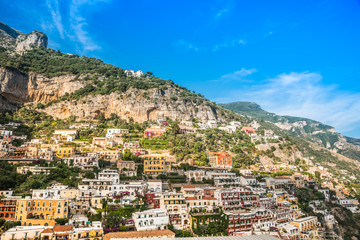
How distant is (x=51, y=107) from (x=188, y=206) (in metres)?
70.0

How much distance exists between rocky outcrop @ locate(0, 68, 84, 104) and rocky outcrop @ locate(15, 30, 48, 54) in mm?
38891

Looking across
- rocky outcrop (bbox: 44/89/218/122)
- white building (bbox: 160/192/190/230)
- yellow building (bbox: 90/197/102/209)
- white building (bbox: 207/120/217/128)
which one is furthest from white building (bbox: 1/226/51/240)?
white building (bbox: 207/120/217/128)

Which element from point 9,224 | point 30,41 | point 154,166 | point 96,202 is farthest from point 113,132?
point 30,41

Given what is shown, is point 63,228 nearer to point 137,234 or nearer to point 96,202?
point 96,202

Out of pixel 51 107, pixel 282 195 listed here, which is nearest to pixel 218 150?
pixel 282 195

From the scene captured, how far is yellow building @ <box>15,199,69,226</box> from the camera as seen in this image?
3662 centimetres

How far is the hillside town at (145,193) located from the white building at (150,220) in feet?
0.43

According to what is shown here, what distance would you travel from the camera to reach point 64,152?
60.2m

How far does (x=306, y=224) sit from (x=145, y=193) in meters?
29.9

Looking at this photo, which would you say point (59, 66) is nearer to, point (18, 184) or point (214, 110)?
point (214, 110)

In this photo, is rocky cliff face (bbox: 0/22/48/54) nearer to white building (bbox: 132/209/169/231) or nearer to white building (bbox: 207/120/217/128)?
white building (bbox: 207/120/217/128)

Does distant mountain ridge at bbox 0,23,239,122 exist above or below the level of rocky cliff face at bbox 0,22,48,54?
below

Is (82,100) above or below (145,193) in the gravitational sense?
above

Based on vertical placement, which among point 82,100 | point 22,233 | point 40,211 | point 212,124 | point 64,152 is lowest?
point 22,233
